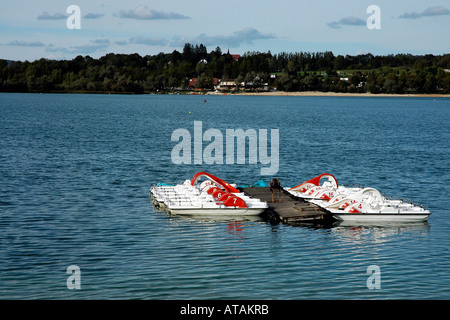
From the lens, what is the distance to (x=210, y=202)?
41.7 meters

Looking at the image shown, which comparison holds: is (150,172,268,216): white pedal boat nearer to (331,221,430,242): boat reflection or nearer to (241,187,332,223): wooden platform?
(241,187,332,223): wooden platform

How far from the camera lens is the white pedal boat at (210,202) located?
4144 centimetres

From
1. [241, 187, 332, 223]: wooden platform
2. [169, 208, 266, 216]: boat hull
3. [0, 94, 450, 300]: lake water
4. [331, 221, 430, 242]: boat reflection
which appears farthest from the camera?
[169, 208, 266, 216]: boat hull

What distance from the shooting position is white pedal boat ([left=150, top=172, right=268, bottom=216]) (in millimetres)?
41438

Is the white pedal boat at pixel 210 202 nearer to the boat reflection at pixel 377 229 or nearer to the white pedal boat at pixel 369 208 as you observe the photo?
the white pedal boat at pixel 369 208

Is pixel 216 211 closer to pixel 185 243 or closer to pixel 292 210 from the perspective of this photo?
pixel 292 210

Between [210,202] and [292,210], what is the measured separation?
6303 mm

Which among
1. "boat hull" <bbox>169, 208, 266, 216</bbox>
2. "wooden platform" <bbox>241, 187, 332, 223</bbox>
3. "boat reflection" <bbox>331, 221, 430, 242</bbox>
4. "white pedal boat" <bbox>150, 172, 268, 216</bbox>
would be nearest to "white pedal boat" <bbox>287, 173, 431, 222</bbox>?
"boat reflection" <bbox>331, 221, 430, 242</bbox>

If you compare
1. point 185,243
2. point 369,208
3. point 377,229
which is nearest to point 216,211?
point 185,243

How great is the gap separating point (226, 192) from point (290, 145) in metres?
52.4

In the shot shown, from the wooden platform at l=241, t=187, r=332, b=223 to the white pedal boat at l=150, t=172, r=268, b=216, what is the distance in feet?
3.87

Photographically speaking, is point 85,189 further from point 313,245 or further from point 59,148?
point 59,148

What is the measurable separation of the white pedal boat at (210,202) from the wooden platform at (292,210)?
1181 millimetres
